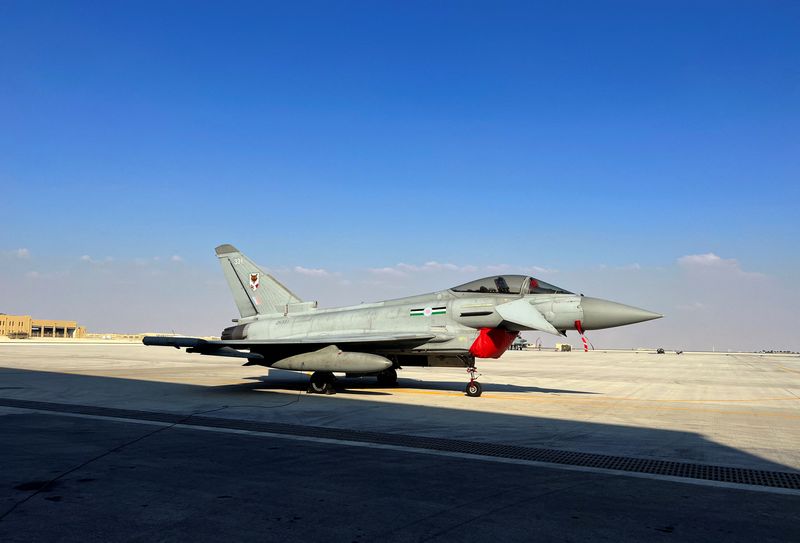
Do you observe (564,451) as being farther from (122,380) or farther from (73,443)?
(122,380)

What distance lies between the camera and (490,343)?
14344 millimetres

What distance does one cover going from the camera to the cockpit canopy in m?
14.4

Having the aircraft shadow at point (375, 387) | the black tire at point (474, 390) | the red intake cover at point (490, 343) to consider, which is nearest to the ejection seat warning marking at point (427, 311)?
the red intake cover at point (490, 343)

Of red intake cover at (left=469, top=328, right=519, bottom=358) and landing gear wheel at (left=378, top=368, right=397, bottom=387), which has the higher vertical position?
red intake cover at (left=469, top=328, right=519, bottom=358)

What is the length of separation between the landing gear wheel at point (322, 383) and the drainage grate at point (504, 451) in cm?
524

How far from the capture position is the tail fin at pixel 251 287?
61.1ft

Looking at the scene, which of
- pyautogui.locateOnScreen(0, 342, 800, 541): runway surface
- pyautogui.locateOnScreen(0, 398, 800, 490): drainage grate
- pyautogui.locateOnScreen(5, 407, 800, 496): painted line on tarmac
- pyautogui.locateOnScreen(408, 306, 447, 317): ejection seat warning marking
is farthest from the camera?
pyautogui.locateOnScreen(408, 306, 447, 317): ejection seat warning marking

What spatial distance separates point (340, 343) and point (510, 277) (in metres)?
5.12

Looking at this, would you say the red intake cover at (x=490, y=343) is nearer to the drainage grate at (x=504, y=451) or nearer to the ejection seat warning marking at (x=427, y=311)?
the ejection seat warning marking at (x=427, y=311)

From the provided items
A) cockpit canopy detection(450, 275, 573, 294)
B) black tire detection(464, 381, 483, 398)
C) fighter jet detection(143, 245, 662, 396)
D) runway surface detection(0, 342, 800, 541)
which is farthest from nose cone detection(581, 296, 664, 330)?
black tire detection(464, 381, 483, 398)

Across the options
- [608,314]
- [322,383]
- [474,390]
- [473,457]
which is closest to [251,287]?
[322,383]

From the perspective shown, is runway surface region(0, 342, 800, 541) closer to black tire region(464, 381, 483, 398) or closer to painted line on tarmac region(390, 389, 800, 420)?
painted line on tarmac region(390, 389, 800, 420)

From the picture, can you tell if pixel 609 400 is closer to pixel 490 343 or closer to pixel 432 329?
pixel 490 343

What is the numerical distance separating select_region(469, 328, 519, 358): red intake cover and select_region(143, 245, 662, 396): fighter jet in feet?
0.09
